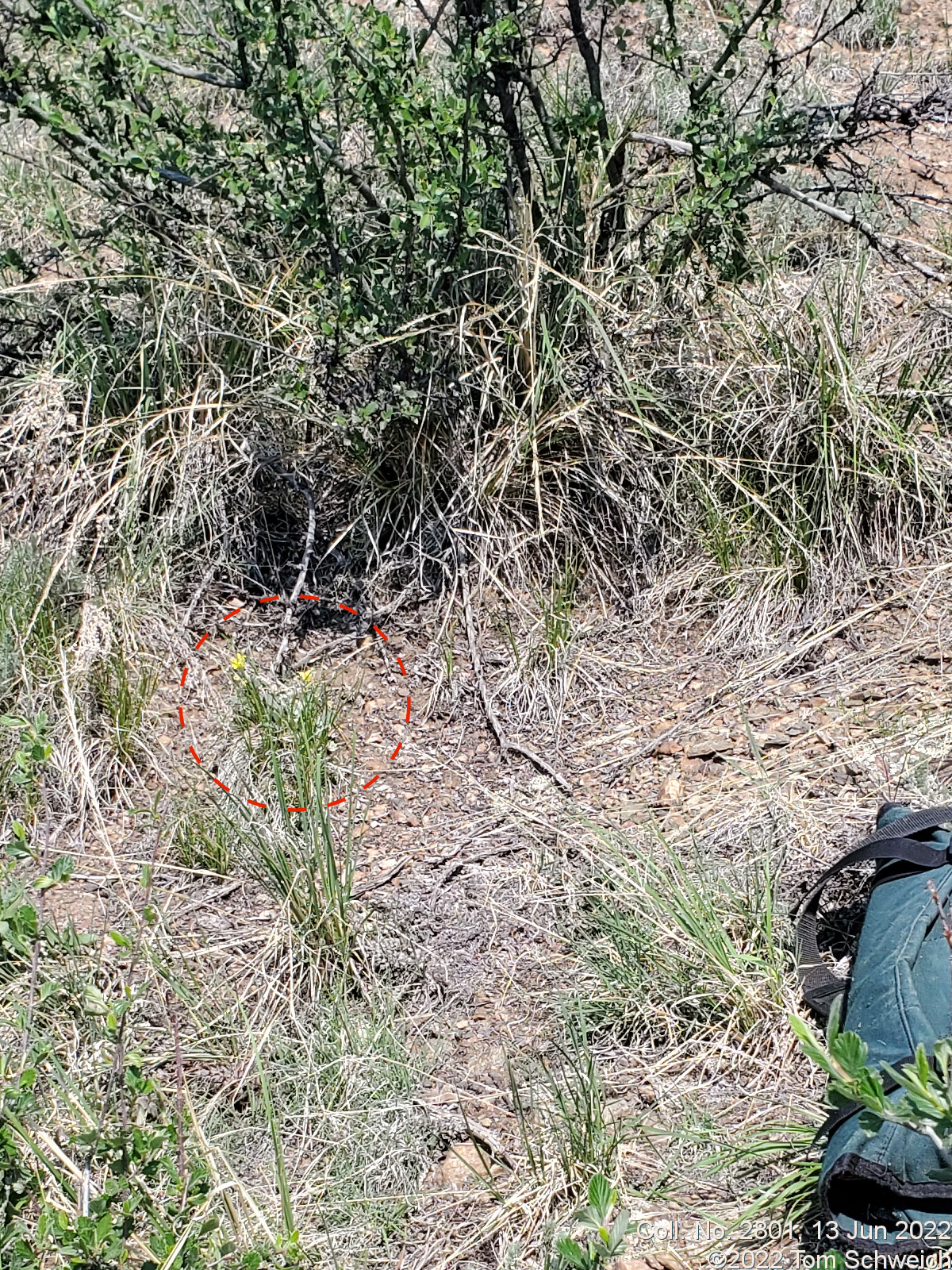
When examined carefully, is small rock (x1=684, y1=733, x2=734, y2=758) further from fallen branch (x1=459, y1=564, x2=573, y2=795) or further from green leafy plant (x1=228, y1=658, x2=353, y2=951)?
green leafy plant (x1=228, y1=658, x2=353, y2=951)

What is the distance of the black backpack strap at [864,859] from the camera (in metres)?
2.26

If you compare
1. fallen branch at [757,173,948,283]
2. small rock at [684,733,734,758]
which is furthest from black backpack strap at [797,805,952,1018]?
fallen branch at [757,173,948,283]

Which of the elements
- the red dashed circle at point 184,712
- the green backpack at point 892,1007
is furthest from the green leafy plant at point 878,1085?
the red dashed circle at point 184,712

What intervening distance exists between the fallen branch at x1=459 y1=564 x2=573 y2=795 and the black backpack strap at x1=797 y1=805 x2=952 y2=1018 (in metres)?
0.87

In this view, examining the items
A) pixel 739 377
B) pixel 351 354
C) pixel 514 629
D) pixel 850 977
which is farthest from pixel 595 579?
pixel 850 977

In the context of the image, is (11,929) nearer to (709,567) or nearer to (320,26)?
(709,567)

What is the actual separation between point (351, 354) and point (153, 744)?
1.25 metres

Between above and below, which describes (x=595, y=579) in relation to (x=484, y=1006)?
above

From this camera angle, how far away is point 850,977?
7.40 feet

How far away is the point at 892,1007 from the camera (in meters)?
2.02

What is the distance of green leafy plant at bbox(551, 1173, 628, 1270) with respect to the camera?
1.71m

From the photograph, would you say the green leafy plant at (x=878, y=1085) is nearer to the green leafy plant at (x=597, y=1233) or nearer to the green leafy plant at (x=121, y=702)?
the green leafy plant at (x=597, y=1233)

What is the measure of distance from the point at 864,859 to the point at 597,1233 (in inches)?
32.5

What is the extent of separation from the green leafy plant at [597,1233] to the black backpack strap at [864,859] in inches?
21.0
